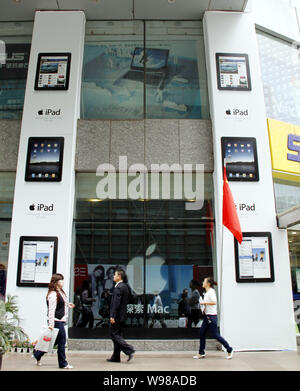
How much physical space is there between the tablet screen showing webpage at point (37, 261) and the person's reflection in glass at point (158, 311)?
2.67m

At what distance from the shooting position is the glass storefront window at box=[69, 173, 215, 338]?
898cm

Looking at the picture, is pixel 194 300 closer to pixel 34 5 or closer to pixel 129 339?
pixel 129 339

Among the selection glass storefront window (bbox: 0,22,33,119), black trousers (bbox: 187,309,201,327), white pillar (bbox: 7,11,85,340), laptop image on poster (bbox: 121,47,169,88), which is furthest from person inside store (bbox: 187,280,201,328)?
glass storefront window (bbox: 0,22,33,119)

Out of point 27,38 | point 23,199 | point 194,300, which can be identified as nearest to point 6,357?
point 23,199

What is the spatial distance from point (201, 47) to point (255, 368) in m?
8.94

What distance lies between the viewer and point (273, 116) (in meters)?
10.5

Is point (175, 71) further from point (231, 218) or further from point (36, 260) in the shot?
point (36, 260)

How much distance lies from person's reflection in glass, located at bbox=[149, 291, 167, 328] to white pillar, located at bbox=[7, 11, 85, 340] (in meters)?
2.21

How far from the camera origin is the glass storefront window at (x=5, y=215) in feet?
30.7

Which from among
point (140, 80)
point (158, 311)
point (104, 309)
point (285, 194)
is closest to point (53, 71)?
point (140, 80)

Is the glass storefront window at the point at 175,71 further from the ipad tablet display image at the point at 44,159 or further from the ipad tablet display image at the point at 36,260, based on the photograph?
the ipad tablet display image at the point at 36,260

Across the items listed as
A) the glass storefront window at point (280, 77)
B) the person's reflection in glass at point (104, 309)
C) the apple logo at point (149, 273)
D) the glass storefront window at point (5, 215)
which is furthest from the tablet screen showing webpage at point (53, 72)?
the glass storefront window at point (280, 77)

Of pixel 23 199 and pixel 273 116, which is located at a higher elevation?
pixel 273 116

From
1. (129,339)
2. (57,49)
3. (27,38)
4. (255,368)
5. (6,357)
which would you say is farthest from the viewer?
(27,38)
